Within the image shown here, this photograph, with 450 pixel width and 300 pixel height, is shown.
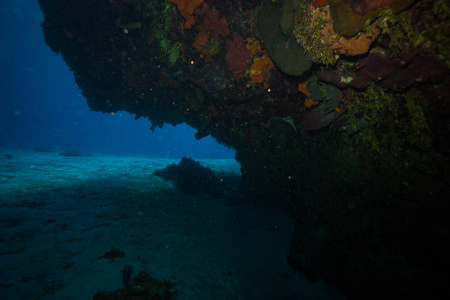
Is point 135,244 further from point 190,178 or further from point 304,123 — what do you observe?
point 190,178

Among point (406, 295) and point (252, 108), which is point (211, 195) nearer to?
point (252, 108)

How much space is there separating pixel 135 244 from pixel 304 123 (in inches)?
235

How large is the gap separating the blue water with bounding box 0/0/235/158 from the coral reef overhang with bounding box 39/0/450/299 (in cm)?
2986

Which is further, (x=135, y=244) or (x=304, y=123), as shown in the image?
(x=304, y=123)

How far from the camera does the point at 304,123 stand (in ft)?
16.8

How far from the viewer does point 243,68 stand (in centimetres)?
560

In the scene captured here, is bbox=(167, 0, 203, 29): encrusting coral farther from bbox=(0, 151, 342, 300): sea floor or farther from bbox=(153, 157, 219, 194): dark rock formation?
bbox=(153, 157, 219, 194): dark rock formation

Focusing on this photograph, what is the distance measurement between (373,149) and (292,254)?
3946mm

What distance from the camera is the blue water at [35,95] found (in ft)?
115

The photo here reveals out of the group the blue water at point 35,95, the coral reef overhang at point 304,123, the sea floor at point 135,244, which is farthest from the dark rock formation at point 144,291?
the blue water at point 35,95

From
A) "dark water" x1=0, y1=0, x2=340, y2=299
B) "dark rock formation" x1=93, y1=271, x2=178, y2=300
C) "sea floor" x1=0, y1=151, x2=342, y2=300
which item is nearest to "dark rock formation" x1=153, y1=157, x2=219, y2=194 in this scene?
"dark water" x1=0, y1=0, x2=340, y2=299

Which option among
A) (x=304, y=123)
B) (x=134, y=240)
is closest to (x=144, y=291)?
(x=134, y=240)

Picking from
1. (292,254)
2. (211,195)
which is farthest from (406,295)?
(211,195)

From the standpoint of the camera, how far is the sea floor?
3.59 meters
